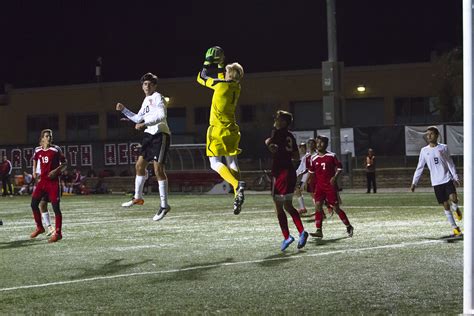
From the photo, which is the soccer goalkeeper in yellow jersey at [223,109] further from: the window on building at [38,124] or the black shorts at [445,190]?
the window on building at [38,124]

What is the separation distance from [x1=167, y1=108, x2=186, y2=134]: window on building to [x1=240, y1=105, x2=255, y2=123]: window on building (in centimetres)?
460

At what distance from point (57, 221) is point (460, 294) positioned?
872 cm

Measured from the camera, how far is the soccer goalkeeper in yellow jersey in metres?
12.6

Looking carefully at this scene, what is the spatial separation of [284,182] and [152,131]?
2.31m

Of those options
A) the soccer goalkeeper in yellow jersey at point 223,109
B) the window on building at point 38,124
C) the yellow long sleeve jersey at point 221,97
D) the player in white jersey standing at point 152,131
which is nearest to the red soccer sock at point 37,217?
the player in white jersey standing at point 152,131

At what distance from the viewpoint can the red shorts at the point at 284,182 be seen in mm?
12915

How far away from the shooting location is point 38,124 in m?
70.1

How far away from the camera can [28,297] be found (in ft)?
29.4

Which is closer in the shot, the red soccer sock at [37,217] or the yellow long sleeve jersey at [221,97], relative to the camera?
the yellow long sleeve jersey at [221,97]

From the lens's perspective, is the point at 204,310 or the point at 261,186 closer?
the point at 204,310

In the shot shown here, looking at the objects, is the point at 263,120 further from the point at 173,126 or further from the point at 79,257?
the point at 79,257

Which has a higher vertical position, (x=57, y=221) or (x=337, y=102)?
(x=337, y=102)

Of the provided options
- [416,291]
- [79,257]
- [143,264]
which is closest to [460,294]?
[416,291]

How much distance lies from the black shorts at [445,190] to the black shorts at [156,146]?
466 centimetres
